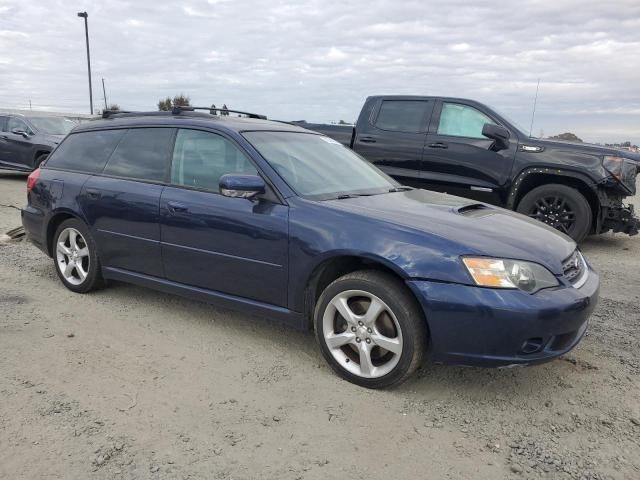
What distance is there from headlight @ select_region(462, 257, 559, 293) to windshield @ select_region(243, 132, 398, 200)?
1147 millimetres

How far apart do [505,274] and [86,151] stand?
375 cm

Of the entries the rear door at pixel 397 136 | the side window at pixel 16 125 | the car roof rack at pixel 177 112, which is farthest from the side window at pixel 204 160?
the side window at pixel 16 125

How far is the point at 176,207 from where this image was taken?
3969mm

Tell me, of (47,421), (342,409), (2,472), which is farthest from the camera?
(342,409)

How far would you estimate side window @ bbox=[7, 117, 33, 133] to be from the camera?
12.9 metres

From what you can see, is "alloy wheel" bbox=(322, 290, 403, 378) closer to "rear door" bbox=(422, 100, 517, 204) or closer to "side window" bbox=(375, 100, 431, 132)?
"rear door" bbox=(422, 100, 517, 204)

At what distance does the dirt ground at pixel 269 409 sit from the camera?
2.53 metres

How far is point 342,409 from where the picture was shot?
301 centimetres

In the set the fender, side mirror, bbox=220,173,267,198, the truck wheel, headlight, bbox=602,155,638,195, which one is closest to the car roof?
side mirror, bbox=220,173,267,198

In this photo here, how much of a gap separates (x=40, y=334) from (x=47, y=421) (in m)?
1.30

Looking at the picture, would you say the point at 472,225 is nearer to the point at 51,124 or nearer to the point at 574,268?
the point at 574,268

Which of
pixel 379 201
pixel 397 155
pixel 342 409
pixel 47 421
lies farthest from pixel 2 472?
pixel 397 155

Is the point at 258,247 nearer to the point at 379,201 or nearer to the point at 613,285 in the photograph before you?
the point at 379,201

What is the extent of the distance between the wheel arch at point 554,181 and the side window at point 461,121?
81 centimetres
